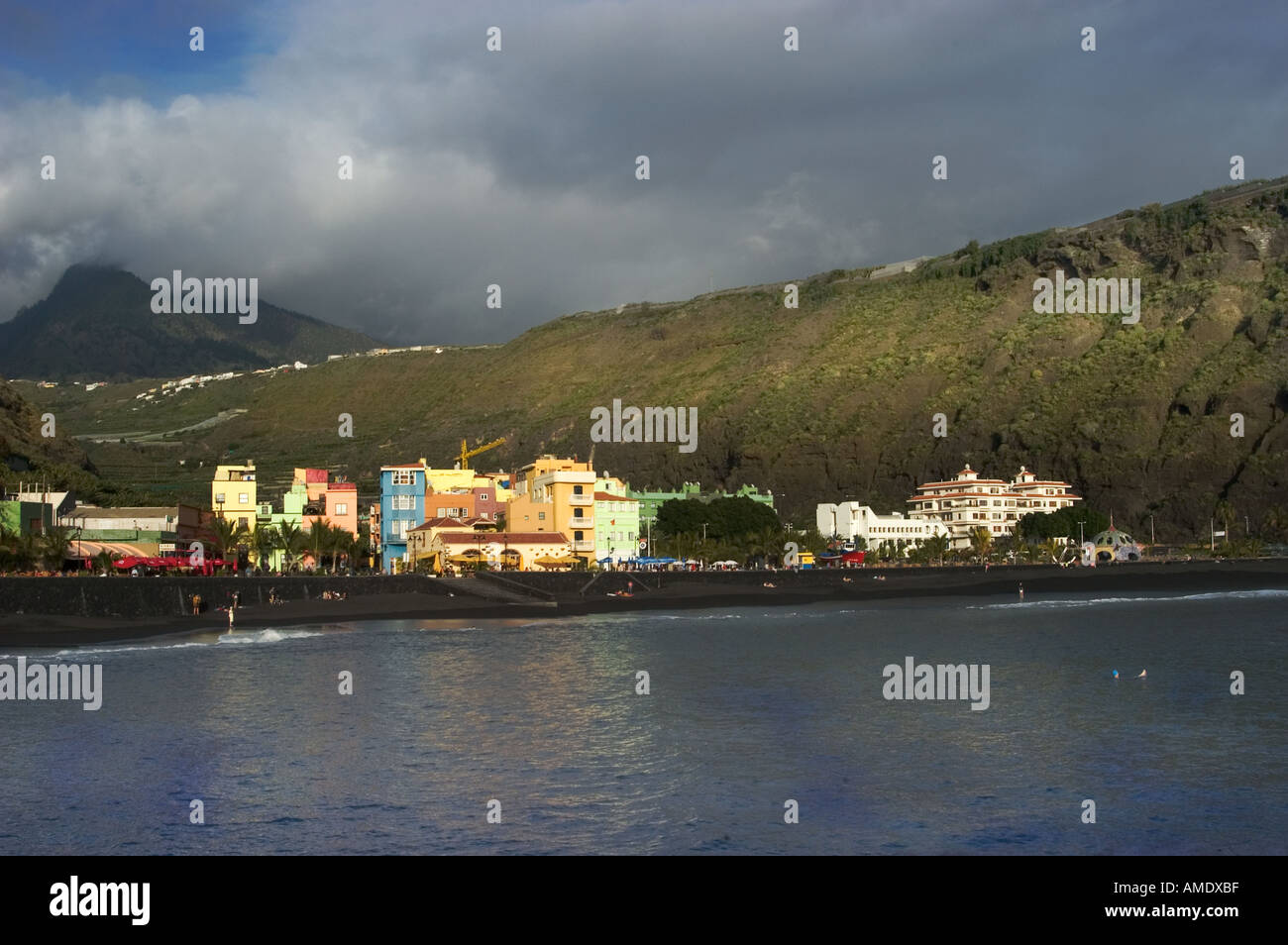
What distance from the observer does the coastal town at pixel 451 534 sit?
3819 inches

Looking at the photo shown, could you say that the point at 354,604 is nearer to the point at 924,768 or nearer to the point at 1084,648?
the point at 1084,648

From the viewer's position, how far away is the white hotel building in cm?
16725

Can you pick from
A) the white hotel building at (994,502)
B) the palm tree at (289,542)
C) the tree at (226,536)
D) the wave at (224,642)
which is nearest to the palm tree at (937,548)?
the white hotel building at (994,502)

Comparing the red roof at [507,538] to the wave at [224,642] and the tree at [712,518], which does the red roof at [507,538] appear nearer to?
the tree at [712,518]

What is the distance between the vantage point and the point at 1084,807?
26.2 metres

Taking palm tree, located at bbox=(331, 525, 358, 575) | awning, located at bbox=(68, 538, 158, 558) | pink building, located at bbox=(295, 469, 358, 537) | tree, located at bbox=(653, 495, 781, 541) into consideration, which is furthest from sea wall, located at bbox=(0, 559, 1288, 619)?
pink building, located at bbox=(295, 469, 358, 537)

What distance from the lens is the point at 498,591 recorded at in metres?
89.4

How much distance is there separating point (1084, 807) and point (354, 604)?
62327 mm

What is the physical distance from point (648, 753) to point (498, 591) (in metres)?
57.4

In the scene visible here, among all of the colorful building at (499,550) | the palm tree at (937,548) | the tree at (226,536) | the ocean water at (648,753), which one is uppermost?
the tree at (226,536)

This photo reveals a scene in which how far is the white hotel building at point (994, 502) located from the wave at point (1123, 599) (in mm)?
60836

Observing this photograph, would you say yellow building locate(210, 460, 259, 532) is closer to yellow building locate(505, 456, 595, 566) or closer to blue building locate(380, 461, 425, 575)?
blue building locate(380, 461, 425, 575)
